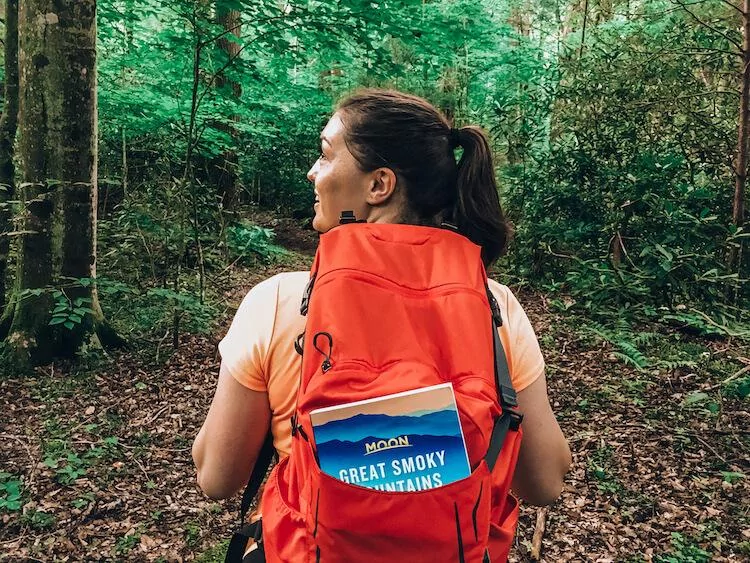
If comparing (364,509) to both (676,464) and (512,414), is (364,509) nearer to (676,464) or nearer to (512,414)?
(512,414)

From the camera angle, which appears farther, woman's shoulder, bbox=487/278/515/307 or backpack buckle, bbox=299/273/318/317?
woman's shoulder, bbox=487/278/515/307

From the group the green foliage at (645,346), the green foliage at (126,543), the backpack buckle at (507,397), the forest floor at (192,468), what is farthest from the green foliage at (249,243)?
the backpack buckle at (507,397)

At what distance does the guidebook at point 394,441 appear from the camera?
3.34 feet

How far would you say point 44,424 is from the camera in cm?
412

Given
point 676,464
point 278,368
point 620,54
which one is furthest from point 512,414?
point 620,54

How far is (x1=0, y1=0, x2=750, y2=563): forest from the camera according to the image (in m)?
3.47

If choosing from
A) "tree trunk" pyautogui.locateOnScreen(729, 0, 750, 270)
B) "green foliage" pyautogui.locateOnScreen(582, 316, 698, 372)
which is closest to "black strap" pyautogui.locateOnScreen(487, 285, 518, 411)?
"green foliage" pyautogui.locateOnScreen(582, 316, 698, 372)

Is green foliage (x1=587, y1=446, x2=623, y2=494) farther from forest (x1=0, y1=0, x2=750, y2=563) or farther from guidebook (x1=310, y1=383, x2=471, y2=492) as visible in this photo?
guidebook (x1=310, y1=383, x2=471, y2=492)

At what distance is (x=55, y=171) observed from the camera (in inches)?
181

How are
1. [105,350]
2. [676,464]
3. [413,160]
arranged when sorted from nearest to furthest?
[413,160]
[676,464]
[105,350]

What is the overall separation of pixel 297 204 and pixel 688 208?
33.8 feet

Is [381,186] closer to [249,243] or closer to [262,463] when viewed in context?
[262,463]

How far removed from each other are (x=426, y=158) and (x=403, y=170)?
67 mm

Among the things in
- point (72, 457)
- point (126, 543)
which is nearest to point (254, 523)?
point (126, 543)
